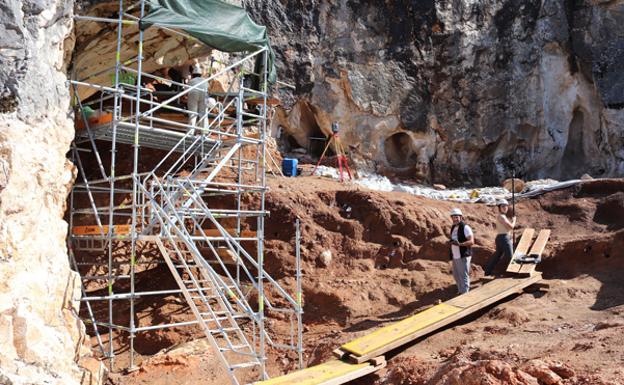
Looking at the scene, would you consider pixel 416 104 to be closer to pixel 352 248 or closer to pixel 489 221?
pixel 489 221

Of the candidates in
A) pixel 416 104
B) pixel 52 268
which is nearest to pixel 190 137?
pixel 52 268

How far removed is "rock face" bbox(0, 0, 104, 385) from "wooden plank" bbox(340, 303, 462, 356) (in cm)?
389

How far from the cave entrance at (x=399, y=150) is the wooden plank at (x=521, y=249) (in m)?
10.6

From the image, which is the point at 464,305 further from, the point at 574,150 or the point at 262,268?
the point at 574,150

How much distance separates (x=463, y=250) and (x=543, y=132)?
13421 millimetres

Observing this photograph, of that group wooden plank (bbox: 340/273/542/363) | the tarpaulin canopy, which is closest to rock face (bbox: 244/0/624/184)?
the tarpaulin canopy

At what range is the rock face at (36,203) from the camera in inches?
292

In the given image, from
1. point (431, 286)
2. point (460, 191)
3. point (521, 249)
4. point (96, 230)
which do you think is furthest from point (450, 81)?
point (96, 230)

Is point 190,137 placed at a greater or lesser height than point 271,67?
lesser

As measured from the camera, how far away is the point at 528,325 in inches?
337

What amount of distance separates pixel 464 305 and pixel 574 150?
50.1 ft

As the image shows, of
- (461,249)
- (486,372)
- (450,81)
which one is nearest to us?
(486,372)

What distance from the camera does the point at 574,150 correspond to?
72.6ft

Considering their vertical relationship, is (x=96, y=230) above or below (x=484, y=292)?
above
